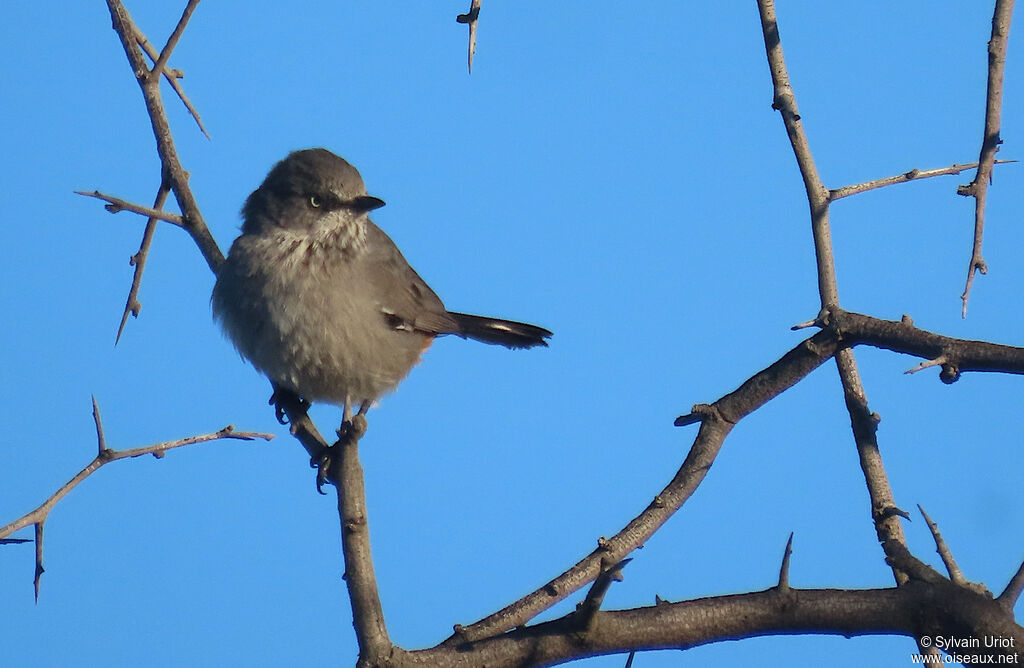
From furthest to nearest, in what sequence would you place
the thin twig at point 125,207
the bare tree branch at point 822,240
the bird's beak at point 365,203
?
the bird's beak at point 365,203 < the thin twig at point 125,207 < the bare tree branch at point 822,240

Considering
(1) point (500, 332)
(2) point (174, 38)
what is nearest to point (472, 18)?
(2) point (174, 38)

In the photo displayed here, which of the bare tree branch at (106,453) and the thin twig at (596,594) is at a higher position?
the bare tree branch at (106,453)

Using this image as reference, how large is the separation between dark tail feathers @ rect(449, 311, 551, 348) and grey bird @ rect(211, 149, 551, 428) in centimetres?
70

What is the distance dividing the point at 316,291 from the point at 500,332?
1689 millimetres

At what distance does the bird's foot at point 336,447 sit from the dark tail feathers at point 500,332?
1.31 m

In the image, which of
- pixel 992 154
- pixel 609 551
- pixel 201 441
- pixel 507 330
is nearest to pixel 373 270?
pixel 507 330

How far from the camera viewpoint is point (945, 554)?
11.2 feet

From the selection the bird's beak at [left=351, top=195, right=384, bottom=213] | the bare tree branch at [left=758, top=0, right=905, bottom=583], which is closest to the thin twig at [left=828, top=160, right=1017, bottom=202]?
the bare tree branch at [left=758, top=0, right=905, bottom=583]

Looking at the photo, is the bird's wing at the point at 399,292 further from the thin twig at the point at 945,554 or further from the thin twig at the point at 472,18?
the thin twig at the point at 945,554

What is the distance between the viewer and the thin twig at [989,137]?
396cm

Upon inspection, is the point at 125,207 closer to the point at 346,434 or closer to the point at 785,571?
the point at 346,434

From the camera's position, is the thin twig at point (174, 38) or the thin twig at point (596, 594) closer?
the thin twig at point (596, 594)

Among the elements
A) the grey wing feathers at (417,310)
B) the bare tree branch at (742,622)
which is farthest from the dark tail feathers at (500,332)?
the bare tree branch at (742,622)

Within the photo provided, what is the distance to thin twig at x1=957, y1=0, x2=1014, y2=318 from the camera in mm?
3957
